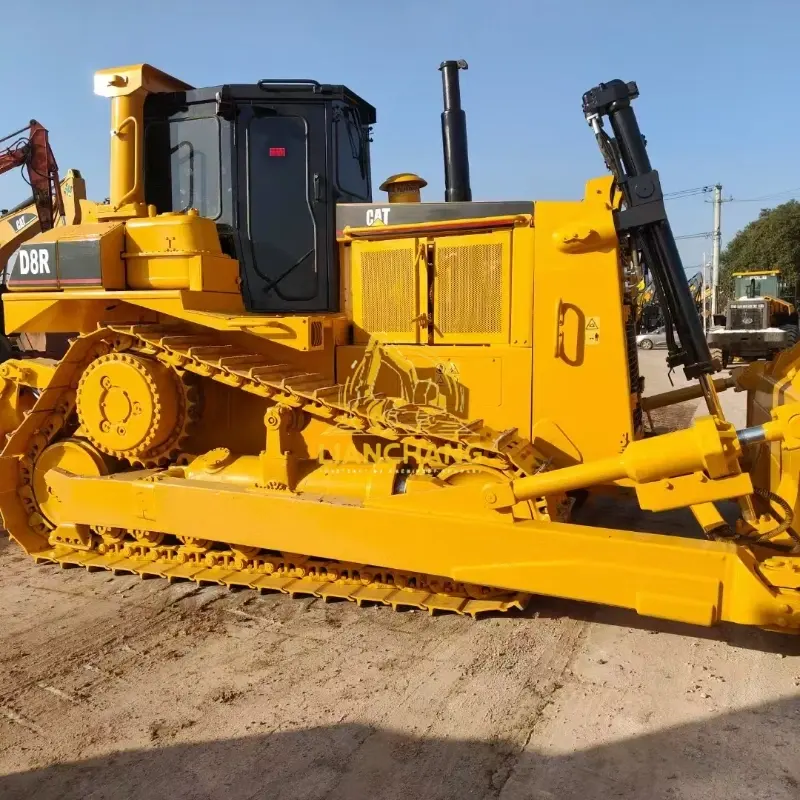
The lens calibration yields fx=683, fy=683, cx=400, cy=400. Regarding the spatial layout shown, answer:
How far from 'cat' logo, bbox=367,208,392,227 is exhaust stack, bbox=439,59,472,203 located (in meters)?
1.10

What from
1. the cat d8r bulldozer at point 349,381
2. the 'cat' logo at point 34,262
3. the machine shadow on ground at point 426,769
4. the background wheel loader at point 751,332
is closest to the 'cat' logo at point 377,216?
the cat d8r bulldozer at point 349,381

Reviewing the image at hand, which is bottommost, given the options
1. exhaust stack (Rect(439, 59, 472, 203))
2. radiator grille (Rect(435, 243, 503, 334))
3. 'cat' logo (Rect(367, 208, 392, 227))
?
radiator grille (Rect(435, 243, 503, 334))

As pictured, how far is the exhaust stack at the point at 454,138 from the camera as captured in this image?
5.32 m

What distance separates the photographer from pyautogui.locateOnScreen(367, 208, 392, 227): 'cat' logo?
4613mm

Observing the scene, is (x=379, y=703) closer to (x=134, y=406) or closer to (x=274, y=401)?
(x=274, y=401)

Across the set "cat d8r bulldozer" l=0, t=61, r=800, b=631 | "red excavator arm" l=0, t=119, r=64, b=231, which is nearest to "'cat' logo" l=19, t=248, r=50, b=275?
"cat d8r bulldozer" l=0, t=61, r=800, b=631

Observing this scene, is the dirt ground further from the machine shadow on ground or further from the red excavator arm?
the red excavator arm

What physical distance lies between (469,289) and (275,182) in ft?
5.40

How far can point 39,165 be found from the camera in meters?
11.0

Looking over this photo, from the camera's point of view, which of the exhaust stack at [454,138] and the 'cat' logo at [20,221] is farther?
the 'cat' logo at [20,221]

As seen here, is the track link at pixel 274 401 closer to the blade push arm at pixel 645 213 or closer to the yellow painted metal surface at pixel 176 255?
the yellow painted metal surface at pixel 176 255

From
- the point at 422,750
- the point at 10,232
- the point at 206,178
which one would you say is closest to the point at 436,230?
the point at 206,178

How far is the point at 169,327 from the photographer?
493cm

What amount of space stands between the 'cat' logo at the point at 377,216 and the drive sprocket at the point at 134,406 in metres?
1.68
